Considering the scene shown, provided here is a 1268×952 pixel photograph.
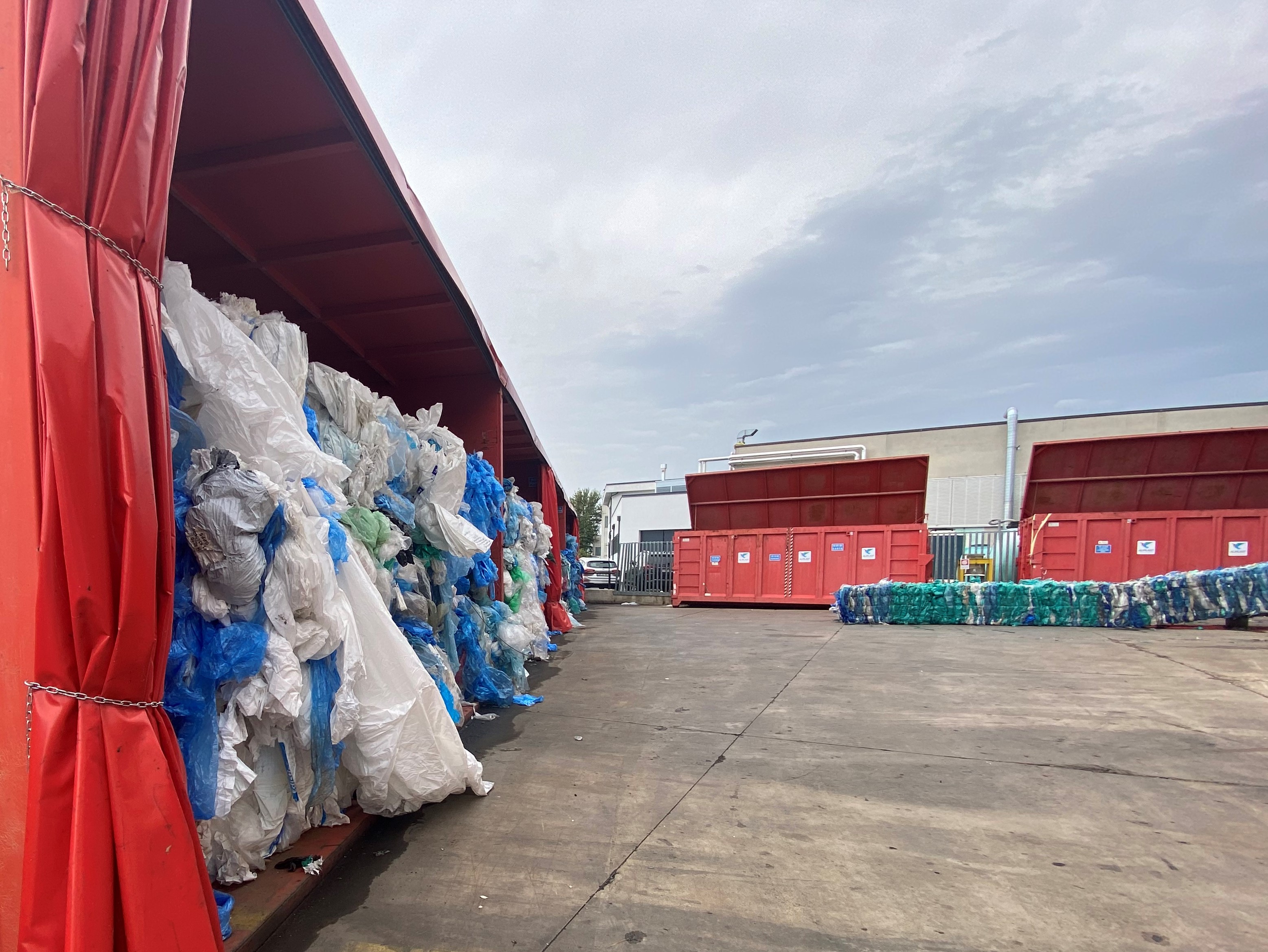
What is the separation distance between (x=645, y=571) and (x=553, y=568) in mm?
8323

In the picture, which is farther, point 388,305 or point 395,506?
point 388,305

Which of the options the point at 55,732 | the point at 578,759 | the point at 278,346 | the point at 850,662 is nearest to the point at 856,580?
the point at 850,662

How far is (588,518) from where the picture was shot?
119 feet

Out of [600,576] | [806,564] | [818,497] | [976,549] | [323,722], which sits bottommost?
[600,576]

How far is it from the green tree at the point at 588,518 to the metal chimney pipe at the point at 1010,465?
21.2 meters

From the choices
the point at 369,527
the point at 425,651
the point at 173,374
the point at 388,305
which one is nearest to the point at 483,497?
the point at 388,305

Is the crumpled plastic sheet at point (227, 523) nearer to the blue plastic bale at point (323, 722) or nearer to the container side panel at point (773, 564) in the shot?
the blue plastic bale at point (323, 722)

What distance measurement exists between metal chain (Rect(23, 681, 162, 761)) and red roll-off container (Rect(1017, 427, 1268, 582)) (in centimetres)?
1151

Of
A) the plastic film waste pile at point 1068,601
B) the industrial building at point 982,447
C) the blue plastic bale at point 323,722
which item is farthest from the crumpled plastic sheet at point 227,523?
the industrial building at point 982,447

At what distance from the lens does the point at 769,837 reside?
2572mm

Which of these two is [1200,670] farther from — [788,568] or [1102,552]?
[788,568]

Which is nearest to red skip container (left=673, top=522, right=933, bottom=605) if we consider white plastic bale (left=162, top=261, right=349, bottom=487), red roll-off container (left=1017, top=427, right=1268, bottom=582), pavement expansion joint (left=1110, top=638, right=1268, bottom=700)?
red roll-off container (left=1017, top=427, right=1268, bottom=582)

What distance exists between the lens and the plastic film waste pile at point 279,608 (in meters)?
2.03

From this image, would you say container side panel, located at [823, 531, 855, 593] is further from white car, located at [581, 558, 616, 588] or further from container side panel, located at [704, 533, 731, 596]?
white car, located at [581, 558, 616, 588]
